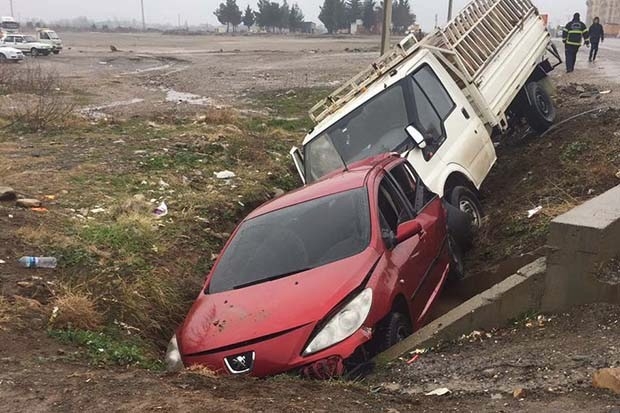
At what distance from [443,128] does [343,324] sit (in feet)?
12.9

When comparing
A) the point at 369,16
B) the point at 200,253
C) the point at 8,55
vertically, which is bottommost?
the point at 200,253

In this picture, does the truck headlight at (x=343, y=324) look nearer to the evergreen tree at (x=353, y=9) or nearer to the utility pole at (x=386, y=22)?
the utility pole at (x=386, y=22)

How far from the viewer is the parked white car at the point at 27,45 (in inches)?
1620

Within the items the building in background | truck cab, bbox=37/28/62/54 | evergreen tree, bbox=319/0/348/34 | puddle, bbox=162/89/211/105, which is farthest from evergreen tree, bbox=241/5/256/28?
puddle, bbox=162/89/211/105

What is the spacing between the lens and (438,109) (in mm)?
7680

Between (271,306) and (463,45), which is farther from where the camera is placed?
(463,45)

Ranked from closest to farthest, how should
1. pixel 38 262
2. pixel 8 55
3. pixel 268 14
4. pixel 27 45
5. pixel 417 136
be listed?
1. pixel 38 262
2. pixel 417 136
3. pixel 8 55
4. pixel 27 45
5. pixel 268 14

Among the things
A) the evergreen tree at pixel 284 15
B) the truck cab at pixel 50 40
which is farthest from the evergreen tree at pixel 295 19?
the truck cab at pixel 50 40

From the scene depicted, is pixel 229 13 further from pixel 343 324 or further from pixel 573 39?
pixel 343 324

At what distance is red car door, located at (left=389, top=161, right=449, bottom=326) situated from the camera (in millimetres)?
5234

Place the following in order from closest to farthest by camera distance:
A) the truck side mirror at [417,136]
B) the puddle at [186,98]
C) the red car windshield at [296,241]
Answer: the red car windshield at [296,241] → the truck side mirror at [417,136] → the puddle at [186,98]

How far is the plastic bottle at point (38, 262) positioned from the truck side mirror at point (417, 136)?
13.0 ft

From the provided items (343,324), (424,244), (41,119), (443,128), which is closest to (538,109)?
(443,128)

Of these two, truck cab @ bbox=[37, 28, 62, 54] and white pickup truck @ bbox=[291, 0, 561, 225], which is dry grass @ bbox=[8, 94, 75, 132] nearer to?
white pickup truck @ bbox=[291, 0, 561, 225]
